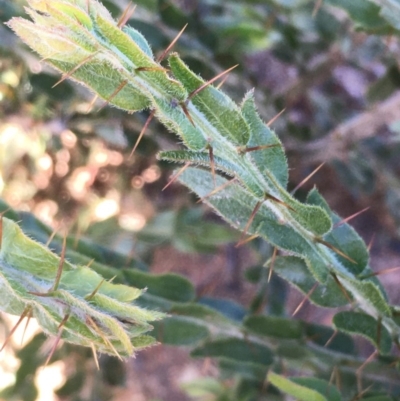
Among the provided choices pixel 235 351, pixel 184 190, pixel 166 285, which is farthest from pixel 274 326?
pixel 184 190

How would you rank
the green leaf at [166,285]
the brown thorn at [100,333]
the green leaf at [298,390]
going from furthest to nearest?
the green leaf at [166,285] → the green leaf at [298,390] → the brown thorn at [100,333]

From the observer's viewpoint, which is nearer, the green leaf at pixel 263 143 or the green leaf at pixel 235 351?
the green leaf at pixel 263 143

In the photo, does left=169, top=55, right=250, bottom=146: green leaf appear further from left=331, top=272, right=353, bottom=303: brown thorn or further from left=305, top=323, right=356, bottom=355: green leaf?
left=305, top=323, right=356, bottom=355: green leaf

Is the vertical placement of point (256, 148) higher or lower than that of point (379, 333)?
higher

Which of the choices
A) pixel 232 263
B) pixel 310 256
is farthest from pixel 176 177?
pixel 232 263

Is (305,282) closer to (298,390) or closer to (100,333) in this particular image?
(298,390)

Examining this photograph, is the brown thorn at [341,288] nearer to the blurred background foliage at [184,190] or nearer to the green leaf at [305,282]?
the green leaf at [305,282]

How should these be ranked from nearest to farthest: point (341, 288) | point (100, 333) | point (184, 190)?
1. point (100, 333)
2. point (341, 288)
3. point (184, 190)

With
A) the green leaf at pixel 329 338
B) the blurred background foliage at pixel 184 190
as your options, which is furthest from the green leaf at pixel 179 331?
the green leaf at pixel 329 338

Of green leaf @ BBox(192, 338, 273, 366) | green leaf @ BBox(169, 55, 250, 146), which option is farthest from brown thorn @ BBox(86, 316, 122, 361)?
green leaf @ BBox(192, 338, 273, 366)
